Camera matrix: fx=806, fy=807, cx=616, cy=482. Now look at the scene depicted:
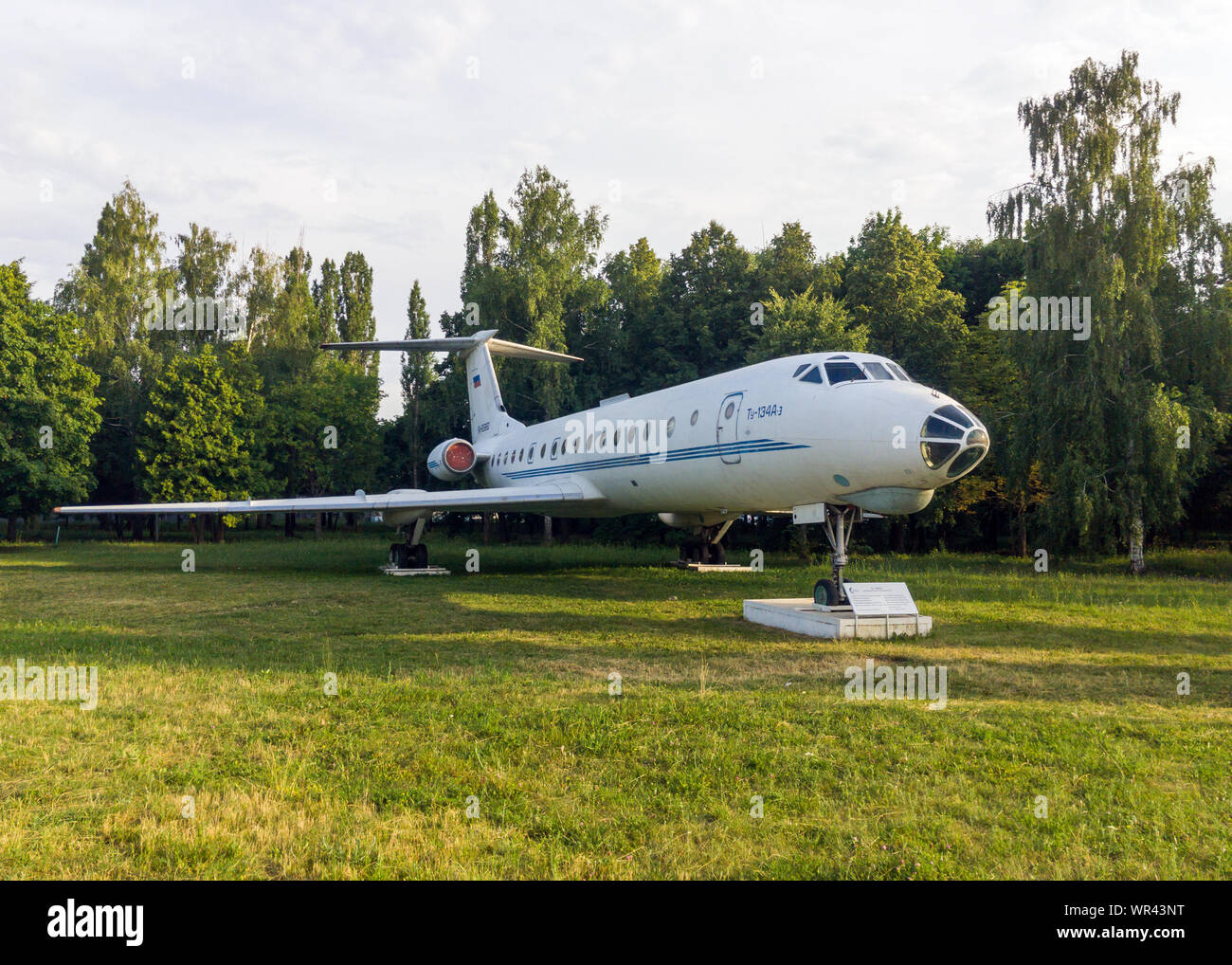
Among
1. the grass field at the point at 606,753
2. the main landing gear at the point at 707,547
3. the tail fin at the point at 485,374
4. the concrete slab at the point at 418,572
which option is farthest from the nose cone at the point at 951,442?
the tail fin at the point at 485,374

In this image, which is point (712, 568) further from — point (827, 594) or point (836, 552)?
point (827, 594)

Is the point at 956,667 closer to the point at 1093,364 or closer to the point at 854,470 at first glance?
the point at 854,470

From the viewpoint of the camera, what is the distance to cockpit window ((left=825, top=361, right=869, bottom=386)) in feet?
37.0

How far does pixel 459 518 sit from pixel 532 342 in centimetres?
1634

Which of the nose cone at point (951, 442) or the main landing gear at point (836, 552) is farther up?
the nose cone at point (951, 442)

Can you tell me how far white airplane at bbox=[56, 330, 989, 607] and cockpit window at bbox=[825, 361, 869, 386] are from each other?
18 millimetres

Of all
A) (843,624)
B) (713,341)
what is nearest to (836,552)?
(843,624)

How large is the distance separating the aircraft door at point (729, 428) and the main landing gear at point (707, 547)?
6134 millimetres

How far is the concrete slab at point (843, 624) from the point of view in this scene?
32.6 ft

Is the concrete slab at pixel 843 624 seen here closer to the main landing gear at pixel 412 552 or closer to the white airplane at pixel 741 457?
the white airplane at pixel 741 457

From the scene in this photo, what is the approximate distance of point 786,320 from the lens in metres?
26.9

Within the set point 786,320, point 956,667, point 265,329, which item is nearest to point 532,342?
point 786,320

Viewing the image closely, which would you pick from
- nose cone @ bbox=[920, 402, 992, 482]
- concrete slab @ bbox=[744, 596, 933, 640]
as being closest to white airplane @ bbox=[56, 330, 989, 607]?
nose cone @ bbox=[920, 402, 992, 482]

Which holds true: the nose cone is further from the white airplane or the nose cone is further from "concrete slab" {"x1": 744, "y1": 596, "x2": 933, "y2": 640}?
"concrete slab" {"x1": 744, "y1": 596, "x2": 933, "y2": 640}
